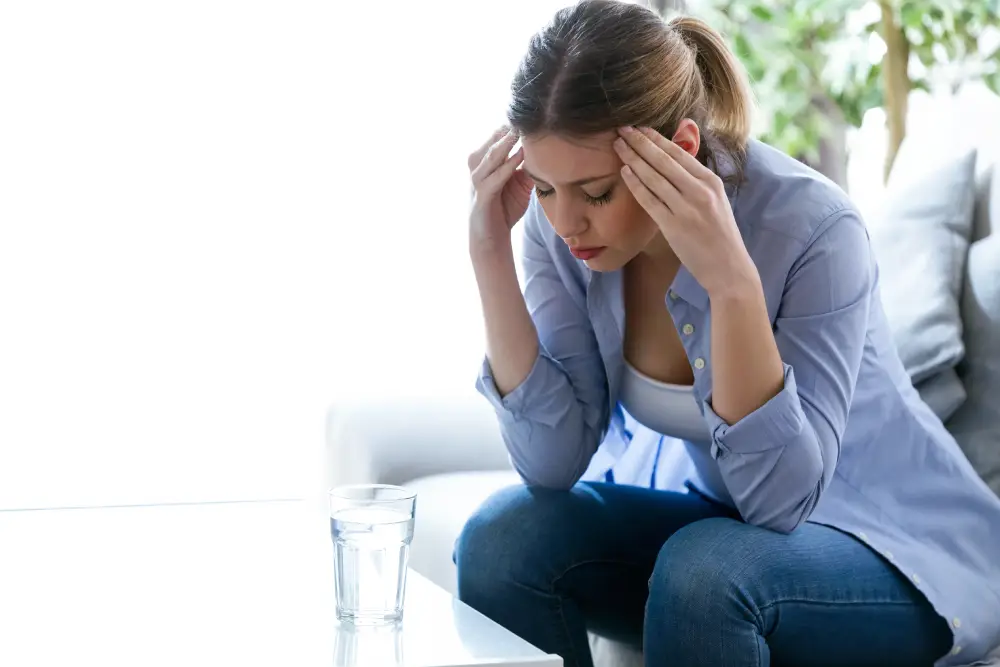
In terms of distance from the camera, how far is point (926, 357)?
5.04ft

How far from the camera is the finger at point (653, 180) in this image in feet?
3.89

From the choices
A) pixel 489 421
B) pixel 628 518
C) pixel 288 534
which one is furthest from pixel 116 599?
pixel 489 421

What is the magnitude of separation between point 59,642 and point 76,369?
2.02 m

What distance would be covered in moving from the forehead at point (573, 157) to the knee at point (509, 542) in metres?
0.37

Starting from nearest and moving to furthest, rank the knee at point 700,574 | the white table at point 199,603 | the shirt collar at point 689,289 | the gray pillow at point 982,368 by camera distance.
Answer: the white table at point 199,603 → the knee at point 700,574 → the shirt collar at point 689,289 → the gray pillow at point 982,368

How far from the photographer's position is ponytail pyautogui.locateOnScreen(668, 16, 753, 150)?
134cm

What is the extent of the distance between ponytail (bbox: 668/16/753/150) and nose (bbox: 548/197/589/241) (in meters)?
0.22

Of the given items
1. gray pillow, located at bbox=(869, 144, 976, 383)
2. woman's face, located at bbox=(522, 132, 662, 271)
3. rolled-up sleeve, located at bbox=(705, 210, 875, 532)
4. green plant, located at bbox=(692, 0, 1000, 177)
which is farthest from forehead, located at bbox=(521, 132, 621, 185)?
green plant, located at bbox=(692, 0, 1000, 177)

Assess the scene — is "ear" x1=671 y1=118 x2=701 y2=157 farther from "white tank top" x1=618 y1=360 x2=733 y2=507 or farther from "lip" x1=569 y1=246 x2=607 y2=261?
"white tank top" x1=618 y1=360 x2=733 y2=507

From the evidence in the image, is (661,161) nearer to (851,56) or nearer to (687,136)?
(687,136)

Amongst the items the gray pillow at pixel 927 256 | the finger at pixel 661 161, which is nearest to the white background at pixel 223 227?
the gray pillow at pixel 927 256

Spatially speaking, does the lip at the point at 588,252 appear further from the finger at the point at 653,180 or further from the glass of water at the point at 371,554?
the glass of water at the point at 371,554

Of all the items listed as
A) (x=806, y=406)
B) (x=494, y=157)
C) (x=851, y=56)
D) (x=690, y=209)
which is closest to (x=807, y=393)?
(x=806, y=406)

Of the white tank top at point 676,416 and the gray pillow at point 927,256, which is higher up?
the gray pillow at point 927,256
